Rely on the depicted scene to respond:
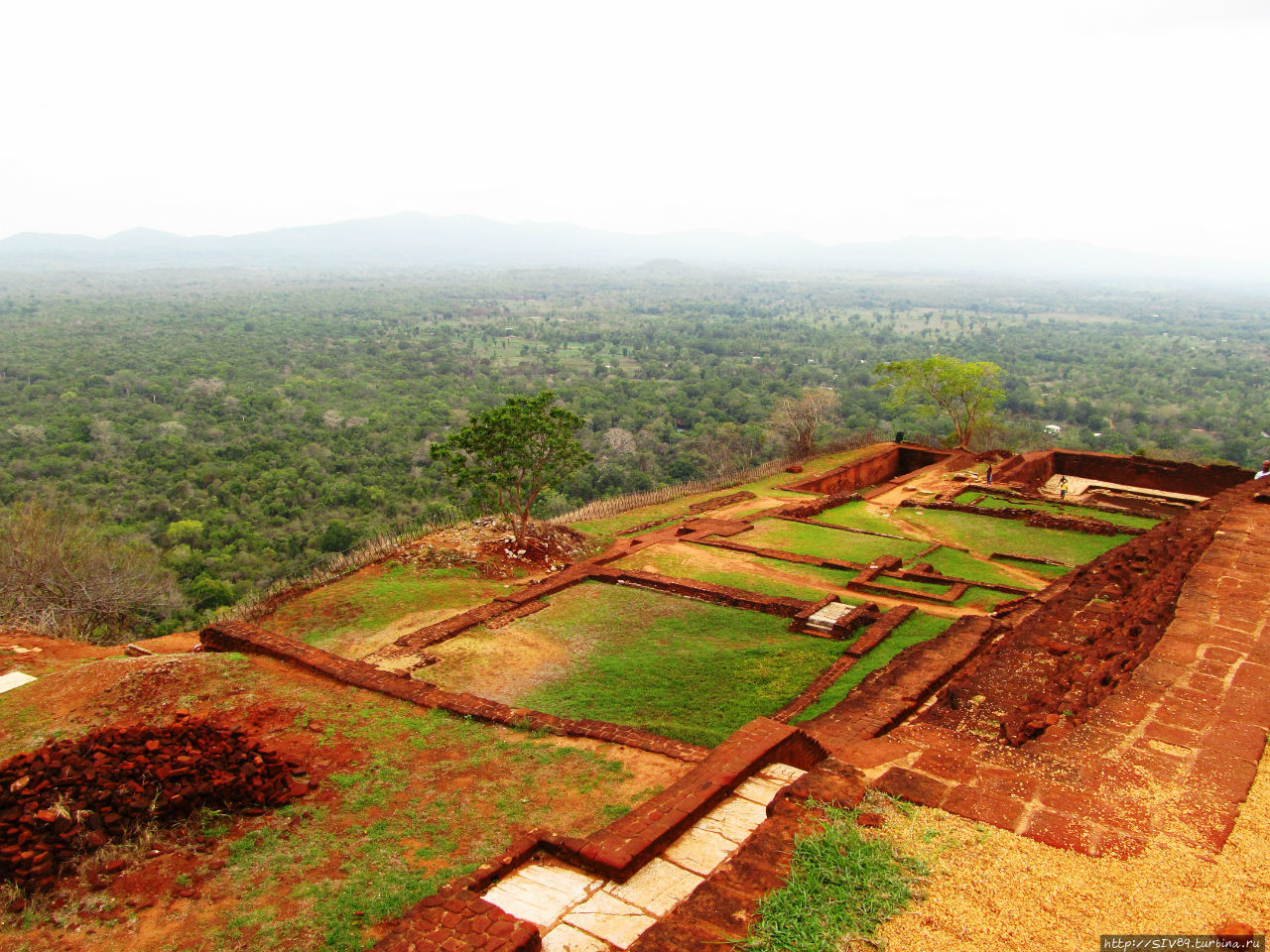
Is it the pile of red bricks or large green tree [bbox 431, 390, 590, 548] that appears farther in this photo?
large green tree [bbox 431, 390, 590, 548]

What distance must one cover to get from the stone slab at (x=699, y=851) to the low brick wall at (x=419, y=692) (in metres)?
1.77

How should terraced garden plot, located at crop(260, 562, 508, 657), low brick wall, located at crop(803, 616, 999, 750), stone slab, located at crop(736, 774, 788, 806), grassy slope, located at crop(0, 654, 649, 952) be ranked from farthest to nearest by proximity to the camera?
terraced garden plot, located at crop(260, 562, 508, 657), low brick wall, located at crop(803, 616, 999, 750), stone slab, located at crop(736, 774, 788, 806), grassy slope, located at crop(0, 654, 649, 952)

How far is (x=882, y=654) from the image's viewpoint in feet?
29.4

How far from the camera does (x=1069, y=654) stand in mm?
7230

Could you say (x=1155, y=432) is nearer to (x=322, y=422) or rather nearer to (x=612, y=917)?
(x=322, y=422)

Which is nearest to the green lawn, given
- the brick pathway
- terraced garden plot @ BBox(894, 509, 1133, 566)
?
the brick pathway

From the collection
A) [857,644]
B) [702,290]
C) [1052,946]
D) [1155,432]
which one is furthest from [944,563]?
[702,290]

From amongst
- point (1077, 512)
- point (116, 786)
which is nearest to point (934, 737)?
point (116, 786)

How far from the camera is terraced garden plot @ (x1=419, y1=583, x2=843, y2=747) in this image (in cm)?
765

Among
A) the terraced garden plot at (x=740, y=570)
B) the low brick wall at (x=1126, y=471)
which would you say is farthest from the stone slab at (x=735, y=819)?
the low brick wall at (x=1126, y=471)

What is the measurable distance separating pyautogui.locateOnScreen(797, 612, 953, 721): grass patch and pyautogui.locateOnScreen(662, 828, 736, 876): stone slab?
2.89 metres

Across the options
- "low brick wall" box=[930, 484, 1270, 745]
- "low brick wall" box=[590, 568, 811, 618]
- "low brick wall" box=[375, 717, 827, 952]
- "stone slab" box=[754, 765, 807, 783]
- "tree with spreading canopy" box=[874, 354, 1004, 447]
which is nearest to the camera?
"low brick wall" box=[375, 717, 827, 952]

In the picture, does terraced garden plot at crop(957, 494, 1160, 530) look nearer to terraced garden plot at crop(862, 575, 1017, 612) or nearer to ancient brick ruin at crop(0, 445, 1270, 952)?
ancient brick ruin at crop(0, 445, 1270, 952)

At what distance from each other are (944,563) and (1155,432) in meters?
43.6
